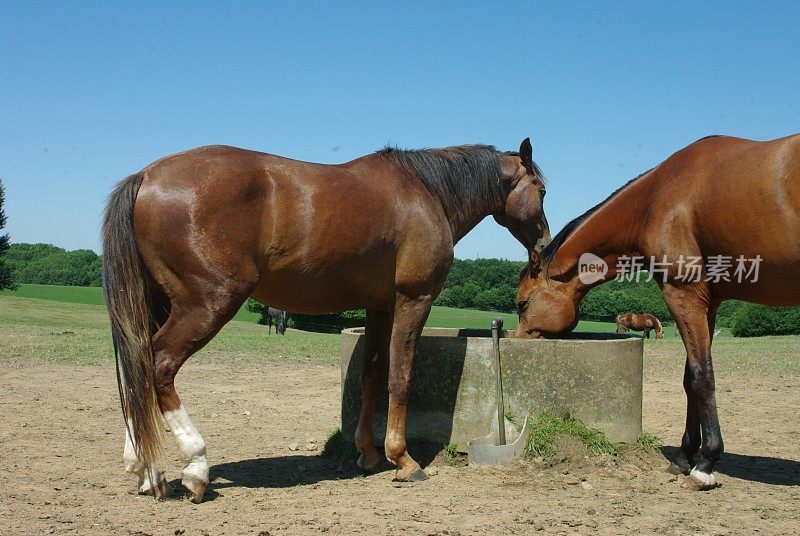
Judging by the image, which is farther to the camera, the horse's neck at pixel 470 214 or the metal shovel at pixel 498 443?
the horse's neck at pixel 470 214

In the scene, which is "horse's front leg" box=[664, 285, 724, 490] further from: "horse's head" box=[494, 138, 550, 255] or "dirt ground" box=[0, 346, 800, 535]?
"horse's head" box=[494, 138, 550, 255]

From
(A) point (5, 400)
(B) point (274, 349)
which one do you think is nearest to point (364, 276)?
(A) point (5, 400)

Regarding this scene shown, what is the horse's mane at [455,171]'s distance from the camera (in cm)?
558

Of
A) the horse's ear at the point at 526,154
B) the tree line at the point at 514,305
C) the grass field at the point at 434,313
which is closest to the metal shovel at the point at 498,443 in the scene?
the horse's ear at the point at 526,154

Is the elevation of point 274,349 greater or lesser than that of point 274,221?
lesser

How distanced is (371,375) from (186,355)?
1.70 m

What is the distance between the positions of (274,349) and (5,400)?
640 cm

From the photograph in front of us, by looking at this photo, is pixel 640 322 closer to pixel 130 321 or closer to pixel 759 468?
pixel 759 468

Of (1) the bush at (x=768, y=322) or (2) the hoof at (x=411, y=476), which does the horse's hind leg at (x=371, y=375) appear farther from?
(1) the bush at (x=768, y=322)

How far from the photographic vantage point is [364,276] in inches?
200

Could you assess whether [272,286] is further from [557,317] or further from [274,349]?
[274,349]

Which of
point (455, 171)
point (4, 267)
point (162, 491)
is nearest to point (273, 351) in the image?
point (455, 171)

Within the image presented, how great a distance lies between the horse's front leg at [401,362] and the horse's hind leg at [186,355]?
1.36 m

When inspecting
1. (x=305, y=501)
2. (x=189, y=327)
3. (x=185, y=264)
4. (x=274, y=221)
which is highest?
(x=274, y=221)
